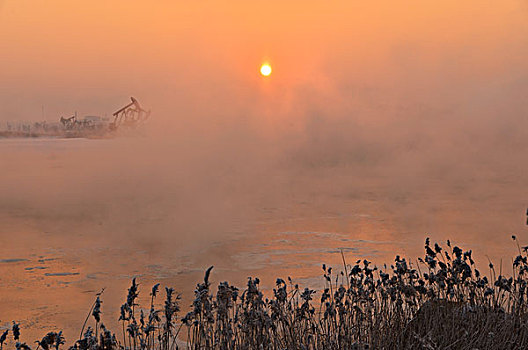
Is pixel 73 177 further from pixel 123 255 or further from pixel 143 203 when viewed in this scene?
pixel 123 255

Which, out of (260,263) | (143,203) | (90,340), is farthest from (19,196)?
(90,340)

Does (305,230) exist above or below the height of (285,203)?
below

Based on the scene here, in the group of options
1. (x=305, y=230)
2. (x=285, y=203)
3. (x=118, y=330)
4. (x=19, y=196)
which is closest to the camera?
(x=118, y=330)

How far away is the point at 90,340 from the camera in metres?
2.70

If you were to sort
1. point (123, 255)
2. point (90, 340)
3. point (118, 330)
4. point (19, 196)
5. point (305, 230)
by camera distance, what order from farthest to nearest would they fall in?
point (19, 196) < point (305, 230) < point (123, 255) < point (118, 330) < point (90, 340)

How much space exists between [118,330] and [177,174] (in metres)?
25.1

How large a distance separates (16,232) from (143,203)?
6.65 metres

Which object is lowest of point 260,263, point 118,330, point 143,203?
point 118,330

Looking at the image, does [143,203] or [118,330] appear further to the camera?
[143,203]

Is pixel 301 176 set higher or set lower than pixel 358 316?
higher

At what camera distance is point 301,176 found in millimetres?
31375

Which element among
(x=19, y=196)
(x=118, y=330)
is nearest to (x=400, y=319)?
(x=118, y=330)

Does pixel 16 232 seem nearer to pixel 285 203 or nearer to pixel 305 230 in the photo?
pixel 305 230

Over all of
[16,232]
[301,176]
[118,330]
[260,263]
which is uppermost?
[301,176]
